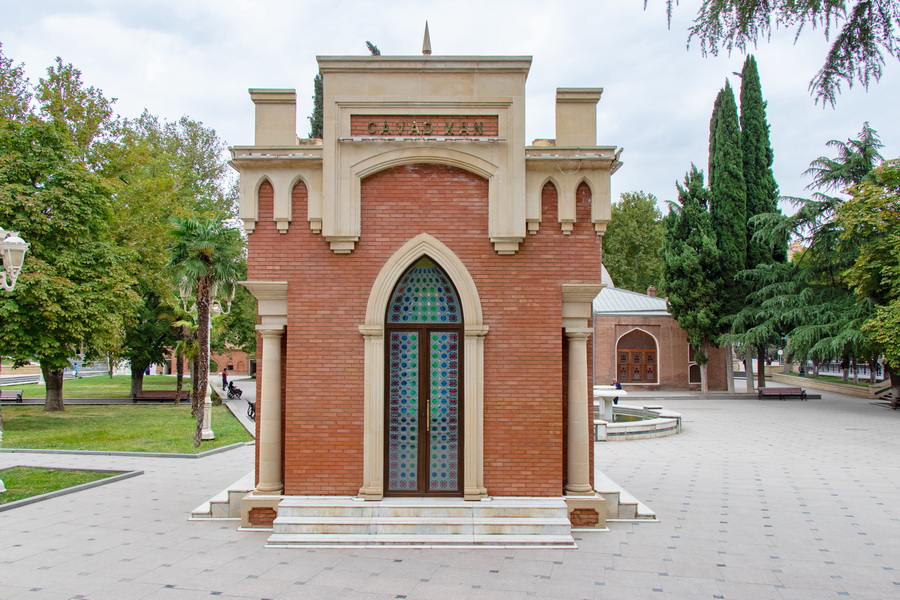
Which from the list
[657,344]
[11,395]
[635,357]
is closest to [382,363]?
[11,395]

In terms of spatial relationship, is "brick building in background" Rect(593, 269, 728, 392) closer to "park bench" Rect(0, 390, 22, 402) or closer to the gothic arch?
the gothic arch

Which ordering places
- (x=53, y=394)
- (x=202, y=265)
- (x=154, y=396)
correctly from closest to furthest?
(x=202, y=265) < (x=53, y=394) < (x=154, y=396)

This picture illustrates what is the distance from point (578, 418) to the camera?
27.8ft

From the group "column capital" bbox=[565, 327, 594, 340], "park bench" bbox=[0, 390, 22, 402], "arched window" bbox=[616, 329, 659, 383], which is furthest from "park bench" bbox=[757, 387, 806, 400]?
"park bench" bbox=[0, 390, 22, 402]

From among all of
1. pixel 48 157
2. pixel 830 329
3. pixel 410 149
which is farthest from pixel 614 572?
pixel 830 329

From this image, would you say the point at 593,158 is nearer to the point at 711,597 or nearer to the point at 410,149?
the point at 410,149

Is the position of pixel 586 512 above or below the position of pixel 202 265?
below

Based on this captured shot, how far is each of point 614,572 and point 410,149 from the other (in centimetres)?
541

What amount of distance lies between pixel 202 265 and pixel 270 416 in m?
9.98

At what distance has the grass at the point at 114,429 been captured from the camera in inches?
657

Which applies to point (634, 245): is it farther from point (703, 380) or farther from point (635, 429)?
point (635, 429)

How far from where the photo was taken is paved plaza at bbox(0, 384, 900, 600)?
6340 millimetres

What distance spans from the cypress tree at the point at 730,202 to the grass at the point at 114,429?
25.8m

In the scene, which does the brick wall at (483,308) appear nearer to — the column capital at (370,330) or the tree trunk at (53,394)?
the column capital at (370,330)
